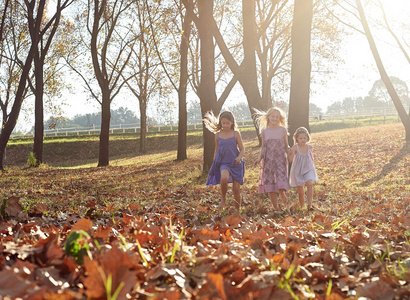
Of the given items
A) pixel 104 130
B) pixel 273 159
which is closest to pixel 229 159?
pixel 273 159

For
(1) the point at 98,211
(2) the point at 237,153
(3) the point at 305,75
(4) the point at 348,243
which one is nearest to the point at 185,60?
(3) the point at 305,75

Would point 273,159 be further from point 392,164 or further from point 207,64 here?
point 392,164

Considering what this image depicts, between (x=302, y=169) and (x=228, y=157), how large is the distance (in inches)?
55.8

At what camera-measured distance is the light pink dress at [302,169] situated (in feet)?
23.6

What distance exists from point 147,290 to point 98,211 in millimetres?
4052

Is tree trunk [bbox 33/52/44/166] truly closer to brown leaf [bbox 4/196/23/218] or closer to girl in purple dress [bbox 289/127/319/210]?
girl in purple dress [bbox 289/127/319/210]

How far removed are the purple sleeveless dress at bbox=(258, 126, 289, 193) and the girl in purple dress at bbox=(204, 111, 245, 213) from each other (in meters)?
0.46

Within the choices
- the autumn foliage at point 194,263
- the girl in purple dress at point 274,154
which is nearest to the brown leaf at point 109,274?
the autumn foliage at point 194,263

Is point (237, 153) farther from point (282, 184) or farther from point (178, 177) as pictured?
point (178, 177)

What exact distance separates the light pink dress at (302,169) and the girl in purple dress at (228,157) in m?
1.05

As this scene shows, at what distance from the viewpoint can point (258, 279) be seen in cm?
186

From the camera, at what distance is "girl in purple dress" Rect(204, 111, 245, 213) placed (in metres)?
6.88

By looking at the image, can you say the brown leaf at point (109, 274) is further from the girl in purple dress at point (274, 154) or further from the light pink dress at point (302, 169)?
the light pink dress at point (302, 169)

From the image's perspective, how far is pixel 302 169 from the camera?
23.9ft
